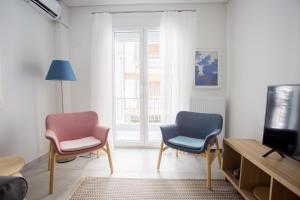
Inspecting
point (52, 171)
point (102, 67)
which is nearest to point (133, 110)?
point (102, 67)

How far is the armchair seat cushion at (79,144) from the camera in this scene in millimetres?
1945

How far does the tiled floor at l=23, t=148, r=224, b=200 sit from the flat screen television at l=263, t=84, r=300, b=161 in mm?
994

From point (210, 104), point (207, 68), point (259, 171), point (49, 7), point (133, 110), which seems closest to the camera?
point (259, 171)

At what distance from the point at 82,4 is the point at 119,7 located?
630 mm

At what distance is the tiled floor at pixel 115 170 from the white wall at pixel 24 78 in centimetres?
43

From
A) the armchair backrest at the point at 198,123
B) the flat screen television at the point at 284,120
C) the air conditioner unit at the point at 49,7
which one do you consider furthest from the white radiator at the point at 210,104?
the air conditioner unit at the point at 49,7

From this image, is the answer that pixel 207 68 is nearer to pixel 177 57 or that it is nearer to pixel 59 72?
pixel 177 57

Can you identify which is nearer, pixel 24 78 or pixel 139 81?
pixel 24 78

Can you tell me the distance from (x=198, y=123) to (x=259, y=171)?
945 mm

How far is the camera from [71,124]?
7.59ft

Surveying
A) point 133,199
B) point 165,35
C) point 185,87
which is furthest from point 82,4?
point 133,199

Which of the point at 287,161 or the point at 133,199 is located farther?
the point at 133,199

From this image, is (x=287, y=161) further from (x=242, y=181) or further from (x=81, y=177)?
(x=81, y=177)

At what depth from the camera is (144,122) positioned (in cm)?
311
